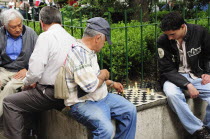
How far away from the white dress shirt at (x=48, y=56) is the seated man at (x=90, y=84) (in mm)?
311

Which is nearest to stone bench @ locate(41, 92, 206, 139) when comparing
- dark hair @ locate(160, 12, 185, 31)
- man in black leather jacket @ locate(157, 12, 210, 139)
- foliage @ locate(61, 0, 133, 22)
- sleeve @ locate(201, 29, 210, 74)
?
man in black leather jacket @ locate(157, 12, 210, 139)

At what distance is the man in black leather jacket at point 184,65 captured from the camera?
4.00 metres

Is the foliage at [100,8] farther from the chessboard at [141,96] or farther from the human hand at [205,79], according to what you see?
the human hand at [205,79]

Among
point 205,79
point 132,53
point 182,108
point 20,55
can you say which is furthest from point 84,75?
point 132,53

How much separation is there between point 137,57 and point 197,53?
1.10 meters

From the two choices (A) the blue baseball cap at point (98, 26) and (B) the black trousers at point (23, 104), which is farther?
(B) the black trousers at point (23, 104)

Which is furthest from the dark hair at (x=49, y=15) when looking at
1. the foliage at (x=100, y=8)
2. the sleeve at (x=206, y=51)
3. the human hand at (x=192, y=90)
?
the foliage at (x=100, y=8)

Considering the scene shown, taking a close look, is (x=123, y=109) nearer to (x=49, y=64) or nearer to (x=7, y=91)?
(x=49, y=64)

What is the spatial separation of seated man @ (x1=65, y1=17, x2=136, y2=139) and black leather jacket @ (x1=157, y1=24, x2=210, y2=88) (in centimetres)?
102

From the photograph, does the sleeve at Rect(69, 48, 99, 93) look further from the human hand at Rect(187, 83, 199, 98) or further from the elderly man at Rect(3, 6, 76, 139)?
the human hand at Rect(187, 83, 199, 98)

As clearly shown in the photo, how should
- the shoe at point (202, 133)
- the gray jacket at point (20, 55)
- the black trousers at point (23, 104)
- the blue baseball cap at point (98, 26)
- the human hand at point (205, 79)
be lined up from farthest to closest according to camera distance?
the gray jacket at point (20, 55) < the human hand at point (205, 79) < the shoe at point (202, 133) < the black trousers at point (23, 104) < the blue baseball cap at point (98, 26)

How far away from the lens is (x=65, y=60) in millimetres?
3287

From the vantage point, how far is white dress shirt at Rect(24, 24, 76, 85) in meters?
3.46

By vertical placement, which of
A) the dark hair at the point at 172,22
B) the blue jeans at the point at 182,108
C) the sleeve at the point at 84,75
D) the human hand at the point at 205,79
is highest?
the dark hair at the point at 172,22
